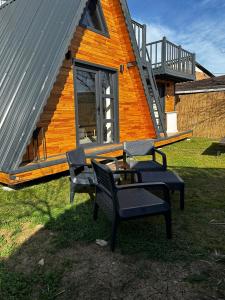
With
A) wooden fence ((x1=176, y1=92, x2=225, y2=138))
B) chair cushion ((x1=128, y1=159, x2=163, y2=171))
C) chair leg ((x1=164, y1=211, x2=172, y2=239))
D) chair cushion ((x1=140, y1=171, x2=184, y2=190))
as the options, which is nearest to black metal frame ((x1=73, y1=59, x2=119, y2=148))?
chair cushion ((x1=128, y1=159, x2=163, y2=171))

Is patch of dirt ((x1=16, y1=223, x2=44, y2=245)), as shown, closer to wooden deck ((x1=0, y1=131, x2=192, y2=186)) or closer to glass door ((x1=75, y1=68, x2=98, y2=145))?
wooden deck ((x1=0, y1=131, x2=192, y2=186))

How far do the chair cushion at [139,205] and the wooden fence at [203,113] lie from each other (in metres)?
11.3

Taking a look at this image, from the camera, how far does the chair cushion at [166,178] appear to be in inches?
153

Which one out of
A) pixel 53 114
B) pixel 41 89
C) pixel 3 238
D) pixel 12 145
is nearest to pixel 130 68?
pixel 53 114

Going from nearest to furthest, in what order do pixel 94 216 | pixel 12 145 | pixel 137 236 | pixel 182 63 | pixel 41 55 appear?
pixel 137 236
pixel 94 216
pixel 12 145
pixel 41 55
pixel 182 63

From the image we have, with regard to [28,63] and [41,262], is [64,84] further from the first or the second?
[41,262]

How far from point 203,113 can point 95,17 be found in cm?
833

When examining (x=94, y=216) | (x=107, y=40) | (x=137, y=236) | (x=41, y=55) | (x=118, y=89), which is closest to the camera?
(x=137, y=236)

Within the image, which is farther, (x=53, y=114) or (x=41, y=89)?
(x=53, y=114)

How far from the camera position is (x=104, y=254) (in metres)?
2.79

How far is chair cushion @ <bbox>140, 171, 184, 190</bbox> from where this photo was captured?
12.7 feet

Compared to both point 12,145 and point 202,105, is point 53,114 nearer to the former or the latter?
point 12,145

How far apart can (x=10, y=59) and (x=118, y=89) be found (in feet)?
11.6

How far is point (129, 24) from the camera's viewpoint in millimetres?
7934
